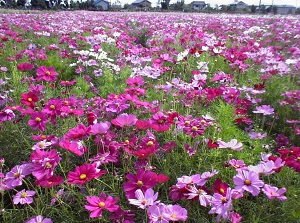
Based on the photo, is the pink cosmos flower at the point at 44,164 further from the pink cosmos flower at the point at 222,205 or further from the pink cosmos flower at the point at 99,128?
the pink cosmos flower at the point at 222,205

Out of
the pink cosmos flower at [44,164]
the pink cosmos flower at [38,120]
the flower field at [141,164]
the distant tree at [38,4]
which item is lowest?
the flower field at [141,164]

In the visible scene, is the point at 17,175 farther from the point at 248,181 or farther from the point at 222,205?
the point at 248,181

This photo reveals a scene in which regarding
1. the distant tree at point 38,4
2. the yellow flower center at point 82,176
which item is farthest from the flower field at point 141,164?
the distant tree at point 38,4

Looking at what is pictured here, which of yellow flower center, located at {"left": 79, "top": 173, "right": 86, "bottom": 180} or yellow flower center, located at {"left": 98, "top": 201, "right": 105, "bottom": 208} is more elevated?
yellow flower center, located at {"left": 79, "top": 173, "right": 86, "bottom": 180}

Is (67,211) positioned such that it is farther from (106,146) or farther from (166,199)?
(166,199)

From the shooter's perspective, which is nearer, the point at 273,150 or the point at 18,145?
the point at 18,145

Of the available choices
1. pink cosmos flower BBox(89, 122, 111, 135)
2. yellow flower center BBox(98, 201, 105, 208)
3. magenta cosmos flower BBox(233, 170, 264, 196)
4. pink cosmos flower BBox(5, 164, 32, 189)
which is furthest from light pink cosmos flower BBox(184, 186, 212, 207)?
pink cosmos flower BBox(5, 164, 32, 189)

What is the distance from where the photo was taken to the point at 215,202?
107 centimetres

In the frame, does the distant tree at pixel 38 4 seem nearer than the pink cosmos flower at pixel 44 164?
No

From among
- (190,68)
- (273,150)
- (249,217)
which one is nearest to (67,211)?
(249,217)

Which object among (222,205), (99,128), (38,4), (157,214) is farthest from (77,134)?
(38,4)

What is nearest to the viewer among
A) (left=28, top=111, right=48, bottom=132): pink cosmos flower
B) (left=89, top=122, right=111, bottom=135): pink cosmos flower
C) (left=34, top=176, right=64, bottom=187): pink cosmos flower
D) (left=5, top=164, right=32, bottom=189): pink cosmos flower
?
(left=34, top=176, right=64, bottom=187): pink cosmos flower

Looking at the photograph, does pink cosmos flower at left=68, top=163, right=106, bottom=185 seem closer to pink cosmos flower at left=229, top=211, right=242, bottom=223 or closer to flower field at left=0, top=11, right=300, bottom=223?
flower field at left=0, top=11, right=300, bottom=223

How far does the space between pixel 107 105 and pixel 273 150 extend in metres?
1.32
